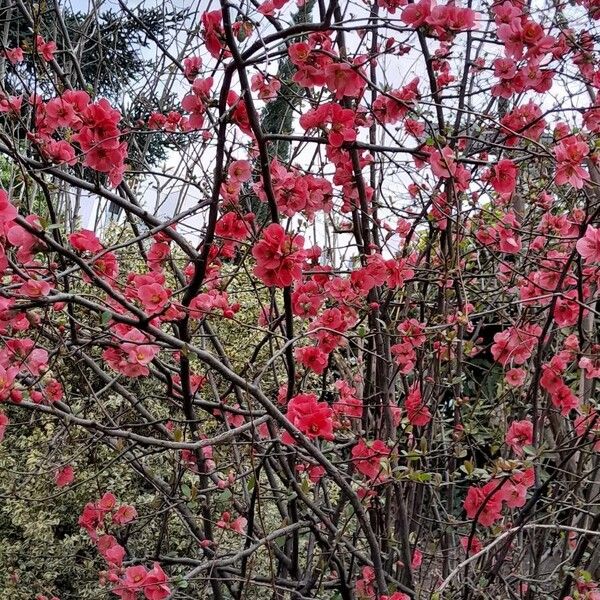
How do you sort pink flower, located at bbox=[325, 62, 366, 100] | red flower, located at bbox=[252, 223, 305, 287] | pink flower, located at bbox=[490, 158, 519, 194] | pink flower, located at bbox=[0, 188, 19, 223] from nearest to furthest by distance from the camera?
1. pink flower, located at bbox=[0, 188, 19, 223]
2. red flower, located at bbox=[252, 223, 305, 287]
3. pink flower, located at bbox=[325, 62, 366, 100]
4. pink flower, located at bbox=[490, 158, 519, 194]

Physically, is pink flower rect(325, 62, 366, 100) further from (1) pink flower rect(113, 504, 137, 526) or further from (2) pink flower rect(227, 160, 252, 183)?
(1) pink flower rect(113, 504, 137, 526)

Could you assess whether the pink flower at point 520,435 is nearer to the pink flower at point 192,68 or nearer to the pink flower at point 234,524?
the pink flower at point 234,524

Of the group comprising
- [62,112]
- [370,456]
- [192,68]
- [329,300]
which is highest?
[192,68]

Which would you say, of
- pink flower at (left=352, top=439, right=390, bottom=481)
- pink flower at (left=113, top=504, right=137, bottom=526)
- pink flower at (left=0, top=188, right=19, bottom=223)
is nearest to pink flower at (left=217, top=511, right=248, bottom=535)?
pink flower at (left=113, top=504, right=137, bottom=526)

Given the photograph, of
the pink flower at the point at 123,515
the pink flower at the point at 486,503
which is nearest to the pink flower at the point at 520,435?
the pink flower at the point at 486,503

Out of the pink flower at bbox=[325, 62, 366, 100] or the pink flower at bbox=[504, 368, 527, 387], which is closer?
the pink flower at bbox=[325, 62, 366, 100]

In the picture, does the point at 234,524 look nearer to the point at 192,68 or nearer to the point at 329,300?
the point at 329,300

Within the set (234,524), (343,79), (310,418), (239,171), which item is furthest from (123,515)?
(343,79)

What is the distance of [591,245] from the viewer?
1.58 metres

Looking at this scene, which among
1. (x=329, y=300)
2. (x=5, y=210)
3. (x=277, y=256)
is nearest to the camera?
(x=5, y=210)

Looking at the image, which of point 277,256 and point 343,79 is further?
point 343,79

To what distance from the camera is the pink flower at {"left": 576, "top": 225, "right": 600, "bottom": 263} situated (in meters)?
1.57

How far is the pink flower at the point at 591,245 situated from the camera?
157 centimetres

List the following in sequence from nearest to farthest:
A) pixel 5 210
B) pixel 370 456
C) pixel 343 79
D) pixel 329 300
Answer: pixel 5 210, pixel 343 79, pixel 370 456, pixel 329 300
